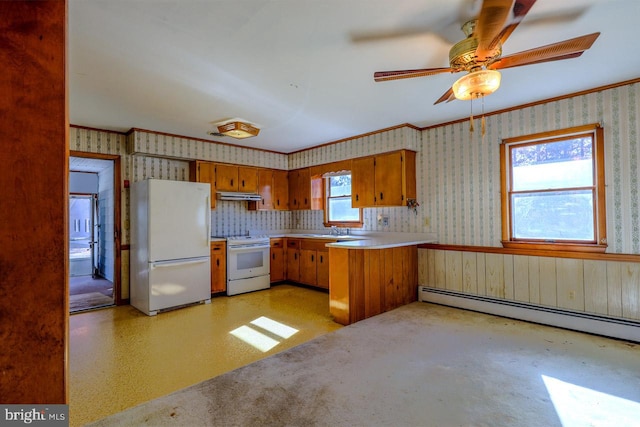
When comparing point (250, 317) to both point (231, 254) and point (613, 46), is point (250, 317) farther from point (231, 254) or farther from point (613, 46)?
point (613, 46)

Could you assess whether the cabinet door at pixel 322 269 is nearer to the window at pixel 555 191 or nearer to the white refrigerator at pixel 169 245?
the white refrigerator at pixel 169 245

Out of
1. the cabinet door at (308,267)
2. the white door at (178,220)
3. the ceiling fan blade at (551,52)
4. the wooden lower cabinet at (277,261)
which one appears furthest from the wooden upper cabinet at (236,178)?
the ceiling fan blade at (551,52)

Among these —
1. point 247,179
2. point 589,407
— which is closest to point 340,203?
point 247,179

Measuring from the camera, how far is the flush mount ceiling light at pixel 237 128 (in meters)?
3.90

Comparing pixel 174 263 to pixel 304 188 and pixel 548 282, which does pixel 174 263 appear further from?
pixel 548 282

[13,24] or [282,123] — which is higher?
[282,123]

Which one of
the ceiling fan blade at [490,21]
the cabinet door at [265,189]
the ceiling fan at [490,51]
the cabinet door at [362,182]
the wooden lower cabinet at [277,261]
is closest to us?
the ceiling fan blade at [490,21]

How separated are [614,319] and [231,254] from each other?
4700 mm

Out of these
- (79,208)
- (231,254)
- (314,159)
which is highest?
(314,159)

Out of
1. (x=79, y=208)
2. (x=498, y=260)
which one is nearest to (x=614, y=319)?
(x=498, y=260)

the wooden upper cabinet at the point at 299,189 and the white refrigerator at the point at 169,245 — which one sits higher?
the wooden upper cabinet at the point at 299,189

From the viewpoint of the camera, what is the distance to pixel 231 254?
15.9ft

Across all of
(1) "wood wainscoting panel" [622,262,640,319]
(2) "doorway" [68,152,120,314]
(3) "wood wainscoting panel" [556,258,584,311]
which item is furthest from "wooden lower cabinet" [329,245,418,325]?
(2) "doorway" [68,152,120,314]

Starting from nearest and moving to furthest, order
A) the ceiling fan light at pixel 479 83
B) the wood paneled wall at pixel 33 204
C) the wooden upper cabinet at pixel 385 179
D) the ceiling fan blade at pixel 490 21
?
the wood paneled wall at pixel 33 204 → the ceiling fan blade at pixel 490 21 → the ceiling fan light at pixel 479 83 → the wooden upper cabinet at pixel 385 179
